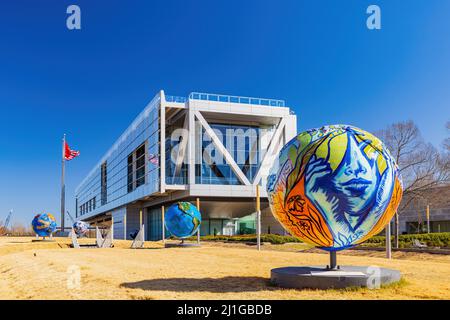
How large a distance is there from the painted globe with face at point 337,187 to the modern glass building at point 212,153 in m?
40.3

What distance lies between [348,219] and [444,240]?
21041 millimetres

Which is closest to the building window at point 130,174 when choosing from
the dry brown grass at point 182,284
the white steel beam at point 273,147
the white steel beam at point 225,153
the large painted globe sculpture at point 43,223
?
the white steel beam at point 225,153

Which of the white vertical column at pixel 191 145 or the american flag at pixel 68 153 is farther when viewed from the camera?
the american flag at pixel 68 153

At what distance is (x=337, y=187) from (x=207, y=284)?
142 inches

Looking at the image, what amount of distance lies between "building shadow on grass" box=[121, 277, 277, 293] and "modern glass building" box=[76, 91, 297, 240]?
3841 centimetres

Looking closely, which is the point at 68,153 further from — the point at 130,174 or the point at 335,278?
the point at 335,278

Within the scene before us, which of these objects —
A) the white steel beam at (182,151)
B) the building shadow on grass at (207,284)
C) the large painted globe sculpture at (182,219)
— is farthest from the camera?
the white steel beam at (182,151)

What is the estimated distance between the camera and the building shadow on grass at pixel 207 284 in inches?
367

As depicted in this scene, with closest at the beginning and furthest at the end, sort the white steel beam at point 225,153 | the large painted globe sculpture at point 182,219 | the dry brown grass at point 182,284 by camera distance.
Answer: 1. the dry brown grass at point 182,284
2. the large painted globe sculpture at point 182,219
3. the white steel beam at point 225,153

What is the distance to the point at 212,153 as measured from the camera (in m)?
50.8

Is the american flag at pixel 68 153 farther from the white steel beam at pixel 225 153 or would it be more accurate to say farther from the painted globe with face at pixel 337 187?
the painted globe with face at pixel 337 187
